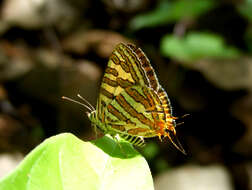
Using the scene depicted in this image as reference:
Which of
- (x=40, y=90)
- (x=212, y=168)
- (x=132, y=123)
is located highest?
(x=132, y=123)

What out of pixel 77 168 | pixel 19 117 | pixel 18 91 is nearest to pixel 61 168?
pixel 77 168

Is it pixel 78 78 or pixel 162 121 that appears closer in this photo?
pixel 162 121

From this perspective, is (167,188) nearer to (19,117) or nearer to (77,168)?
(19,117)

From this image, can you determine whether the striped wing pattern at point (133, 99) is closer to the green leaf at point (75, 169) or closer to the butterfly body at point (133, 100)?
the butterfly body at point (133, 100)

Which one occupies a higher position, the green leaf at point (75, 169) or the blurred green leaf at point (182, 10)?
the green leaf at point (75, 169)

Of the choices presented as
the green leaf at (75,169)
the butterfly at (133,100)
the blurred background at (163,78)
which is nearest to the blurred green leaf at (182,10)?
the blurred background at (163,78)

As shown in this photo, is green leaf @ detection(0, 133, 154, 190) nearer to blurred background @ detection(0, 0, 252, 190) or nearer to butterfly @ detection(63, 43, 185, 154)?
butterfly @ detection(63, 43, 185, 154)
